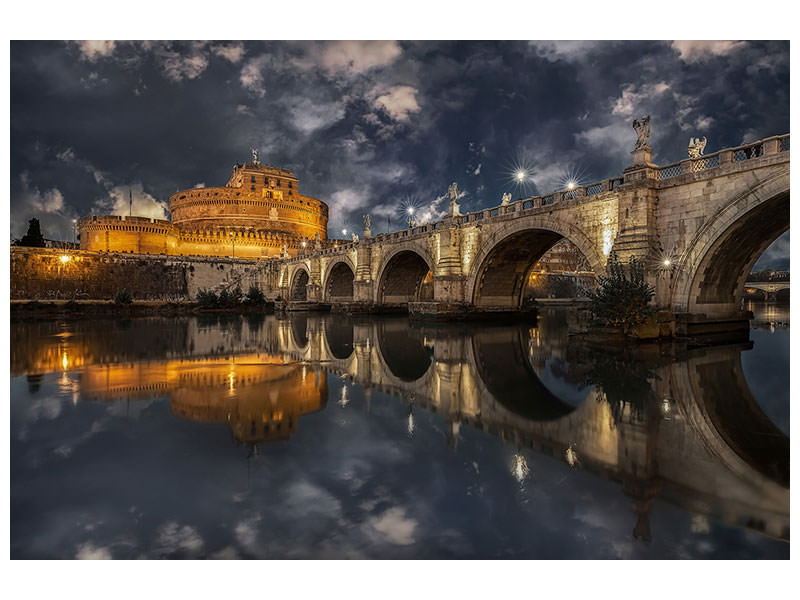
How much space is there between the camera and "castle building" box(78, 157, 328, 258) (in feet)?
186

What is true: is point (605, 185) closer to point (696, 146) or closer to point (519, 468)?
point (696, 146)

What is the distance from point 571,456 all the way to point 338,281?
39.6m

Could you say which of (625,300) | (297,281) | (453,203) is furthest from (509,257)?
(297,281)

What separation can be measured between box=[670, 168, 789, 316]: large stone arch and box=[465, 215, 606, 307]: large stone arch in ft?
18.1

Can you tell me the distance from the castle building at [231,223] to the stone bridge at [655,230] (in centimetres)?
3732

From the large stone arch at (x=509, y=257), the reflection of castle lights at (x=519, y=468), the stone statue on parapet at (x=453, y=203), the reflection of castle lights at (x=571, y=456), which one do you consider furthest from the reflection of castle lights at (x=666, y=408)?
the stone statue on parapet at (x=453, y=203)

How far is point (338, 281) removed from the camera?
43.3 meters

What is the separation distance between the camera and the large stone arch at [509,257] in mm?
20703

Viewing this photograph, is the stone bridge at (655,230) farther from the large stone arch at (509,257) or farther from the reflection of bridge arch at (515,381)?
the reflection of bridge arch at (515,381)

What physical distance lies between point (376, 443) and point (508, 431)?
1648 mm

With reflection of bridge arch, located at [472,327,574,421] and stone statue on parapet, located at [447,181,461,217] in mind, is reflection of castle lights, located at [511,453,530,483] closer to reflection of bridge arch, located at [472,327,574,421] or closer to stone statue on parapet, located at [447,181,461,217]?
reflection of bridge arch, located at [472,327,574,421]

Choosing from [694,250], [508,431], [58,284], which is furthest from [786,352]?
[58,284]

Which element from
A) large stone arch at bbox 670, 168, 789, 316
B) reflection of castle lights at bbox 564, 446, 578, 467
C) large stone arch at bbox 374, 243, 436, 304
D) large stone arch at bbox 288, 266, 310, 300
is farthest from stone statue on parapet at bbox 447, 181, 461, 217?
large stone arch at bbox 288, 266, 310, 300

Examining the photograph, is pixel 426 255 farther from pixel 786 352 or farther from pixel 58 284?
pixel 58 284
